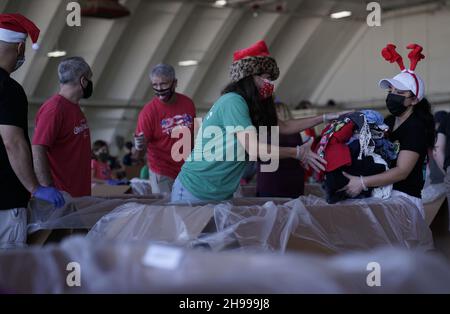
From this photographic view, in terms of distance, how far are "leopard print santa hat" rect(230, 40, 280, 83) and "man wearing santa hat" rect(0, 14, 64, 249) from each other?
883 millimetres

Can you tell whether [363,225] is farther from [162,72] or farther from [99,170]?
[99,170]

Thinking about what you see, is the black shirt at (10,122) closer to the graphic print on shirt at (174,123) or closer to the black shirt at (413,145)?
the black shirt at (413,145)

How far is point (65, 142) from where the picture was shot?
347 centimetres

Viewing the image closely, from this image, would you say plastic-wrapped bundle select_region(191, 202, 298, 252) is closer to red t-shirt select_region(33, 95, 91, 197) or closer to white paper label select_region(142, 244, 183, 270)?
red t-shirt select_region(33, 95, 91, 197)

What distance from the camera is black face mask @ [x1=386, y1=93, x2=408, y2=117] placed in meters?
3.25

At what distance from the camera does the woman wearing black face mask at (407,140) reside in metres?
3.17

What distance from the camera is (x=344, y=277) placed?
1.14 m

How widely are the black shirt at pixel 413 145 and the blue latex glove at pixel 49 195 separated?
153 centimetres

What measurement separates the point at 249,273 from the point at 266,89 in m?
2.00

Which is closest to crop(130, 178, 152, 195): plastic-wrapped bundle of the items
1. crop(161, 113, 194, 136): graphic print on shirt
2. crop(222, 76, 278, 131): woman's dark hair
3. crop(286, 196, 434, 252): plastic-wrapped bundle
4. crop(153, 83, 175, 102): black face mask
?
crop(161, 113, 194, 136): graphic print on shirt

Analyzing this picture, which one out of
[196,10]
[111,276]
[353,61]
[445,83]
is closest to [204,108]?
[196,10]

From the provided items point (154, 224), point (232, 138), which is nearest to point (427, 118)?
point (232, 138)

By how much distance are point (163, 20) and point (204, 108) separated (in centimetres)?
326

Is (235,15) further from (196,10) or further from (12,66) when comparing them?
(12,66)
